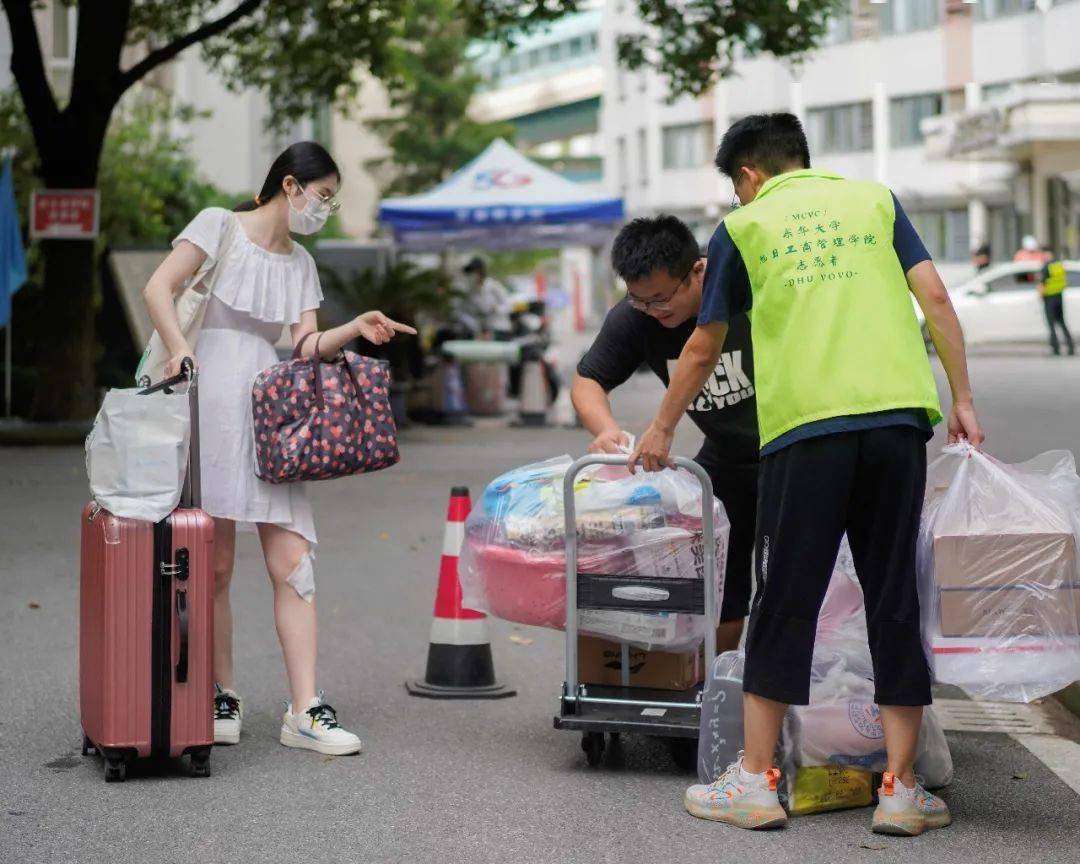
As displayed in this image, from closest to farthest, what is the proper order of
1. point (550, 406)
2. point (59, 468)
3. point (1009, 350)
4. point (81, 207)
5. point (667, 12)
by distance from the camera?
point (59, 468) → point (81, 207) → point (667, 12) → point (550, 406) → point (1009, 350)

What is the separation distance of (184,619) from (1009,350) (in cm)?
3305

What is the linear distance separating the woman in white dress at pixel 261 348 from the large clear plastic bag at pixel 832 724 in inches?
50.8

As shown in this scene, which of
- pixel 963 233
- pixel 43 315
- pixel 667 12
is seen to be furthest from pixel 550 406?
pixel 963 233

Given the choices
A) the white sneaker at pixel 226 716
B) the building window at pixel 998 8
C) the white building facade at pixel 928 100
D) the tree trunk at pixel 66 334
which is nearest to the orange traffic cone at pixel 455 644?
the white sneaker at pixel 226 716

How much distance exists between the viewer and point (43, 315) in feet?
62.5

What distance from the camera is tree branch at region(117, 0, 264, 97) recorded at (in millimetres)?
19094


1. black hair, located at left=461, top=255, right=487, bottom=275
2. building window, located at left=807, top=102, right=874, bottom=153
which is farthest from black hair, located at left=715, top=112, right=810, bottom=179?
building window, located at left=807, top=102, right=874, bottom=153

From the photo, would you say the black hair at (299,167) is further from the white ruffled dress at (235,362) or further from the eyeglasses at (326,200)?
the white ruffled dress at (235,362)

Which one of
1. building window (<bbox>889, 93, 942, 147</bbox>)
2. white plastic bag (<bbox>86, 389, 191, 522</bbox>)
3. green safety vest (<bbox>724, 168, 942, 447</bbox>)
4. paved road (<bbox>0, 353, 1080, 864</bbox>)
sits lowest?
paved road (<bbox>0, 353, 1080, 864</bbox>)

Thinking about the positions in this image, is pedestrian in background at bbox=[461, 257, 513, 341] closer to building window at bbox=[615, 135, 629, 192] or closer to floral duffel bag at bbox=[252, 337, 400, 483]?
floral duffel bag at bbox=[252, 337, 400, 483]

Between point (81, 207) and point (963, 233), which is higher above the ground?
point (963, 233)

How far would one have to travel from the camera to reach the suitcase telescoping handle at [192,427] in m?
5.53

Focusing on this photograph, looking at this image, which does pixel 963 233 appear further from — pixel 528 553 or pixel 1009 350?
pixel 528 553

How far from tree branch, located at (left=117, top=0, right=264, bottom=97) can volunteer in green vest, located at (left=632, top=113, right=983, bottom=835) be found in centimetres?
1506
